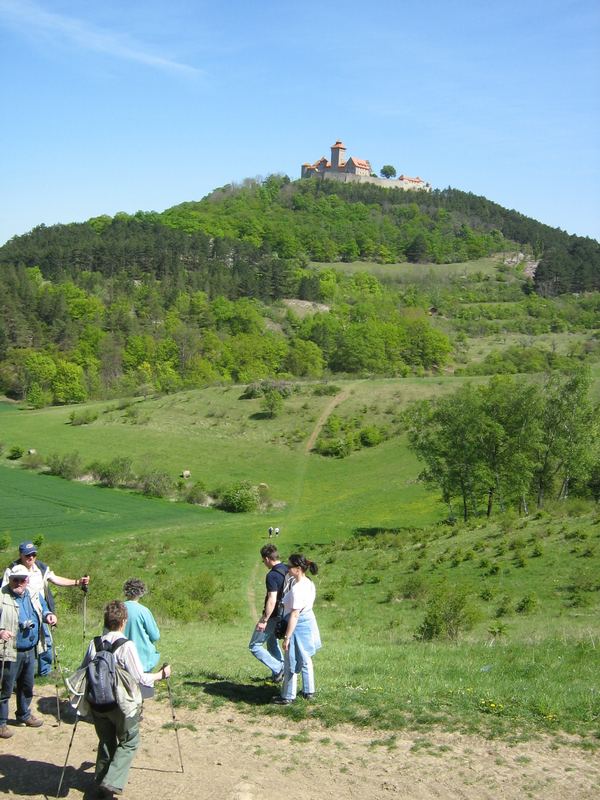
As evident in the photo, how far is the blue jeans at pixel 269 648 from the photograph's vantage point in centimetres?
1028

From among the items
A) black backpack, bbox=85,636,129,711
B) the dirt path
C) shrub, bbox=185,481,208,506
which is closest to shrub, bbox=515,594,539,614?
black backpack, bbox=85,636,129,711

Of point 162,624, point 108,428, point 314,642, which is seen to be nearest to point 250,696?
point 314,642

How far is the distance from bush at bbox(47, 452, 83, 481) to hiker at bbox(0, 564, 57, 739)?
60.1 metres

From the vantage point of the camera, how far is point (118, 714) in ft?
24.3

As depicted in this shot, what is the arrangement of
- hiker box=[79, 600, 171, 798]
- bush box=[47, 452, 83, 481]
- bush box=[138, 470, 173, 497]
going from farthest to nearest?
bush box=[47, 452, 83, 481] → bush box=[138, 470, 173, 497] → hiker box=[79, 600, 171, 798]

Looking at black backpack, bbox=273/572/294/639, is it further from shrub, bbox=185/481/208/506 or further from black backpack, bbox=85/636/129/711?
shrub, bbox=185/481/208/506

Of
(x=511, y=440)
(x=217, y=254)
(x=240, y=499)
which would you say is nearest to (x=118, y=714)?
(x=511, y=440)

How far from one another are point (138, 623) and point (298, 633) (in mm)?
2318

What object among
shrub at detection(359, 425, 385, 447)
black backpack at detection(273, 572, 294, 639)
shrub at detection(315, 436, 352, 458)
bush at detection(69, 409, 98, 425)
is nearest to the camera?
black backpack at detection(273, 572, 294, 639)

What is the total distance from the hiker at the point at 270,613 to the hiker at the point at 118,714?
8.73 ft

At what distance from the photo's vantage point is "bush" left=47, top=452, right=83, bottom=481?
67375 millimetres

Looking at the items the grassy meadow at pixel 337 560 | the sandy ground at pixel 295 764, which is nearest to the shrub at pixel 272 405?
the grassy meadow at pixel 337 560

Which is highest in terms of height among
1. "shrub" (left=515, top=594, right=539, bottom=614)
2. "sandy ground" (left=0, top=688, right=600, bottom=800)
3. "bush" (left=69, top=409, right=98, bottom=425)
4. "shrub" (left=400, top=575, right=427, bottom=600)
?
"sandy ground" (left=0, top=688, right=600, bottom=800)

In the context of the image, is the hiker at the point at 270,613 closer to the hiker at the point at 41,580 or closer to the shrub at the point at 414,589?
the hiker at the point at 41,580
